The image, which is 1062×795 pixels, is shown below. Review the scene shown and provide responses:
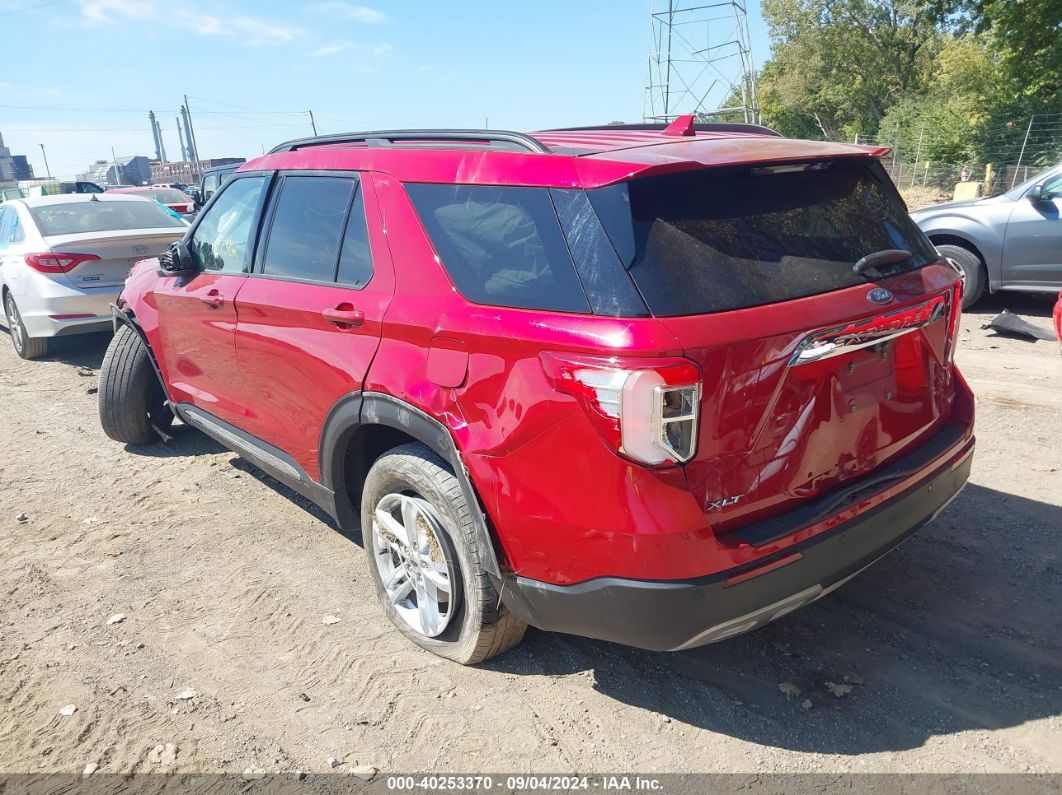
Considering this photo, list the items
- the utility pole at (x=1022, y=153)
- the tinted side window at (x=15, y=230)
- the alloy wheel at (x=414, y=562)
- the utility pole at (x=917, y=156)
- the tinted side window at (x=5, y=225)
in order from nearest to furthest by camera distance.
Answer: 1. the alloy wheel at (x=414, y=562)
2. the tinted side window at (x=15, y=230)
3. the tinted side window at (x=5, y=225)
4. the utility pole at (x=1022, y=153)
5. the utility pole at (x=917, y=156)

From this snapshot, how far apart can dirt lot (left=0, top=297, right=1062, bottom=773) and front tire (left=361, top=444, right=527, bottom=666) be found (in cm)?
15

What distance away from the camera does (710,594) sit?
2199 mm

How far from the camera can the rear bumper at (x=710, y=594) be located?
2.21 metres

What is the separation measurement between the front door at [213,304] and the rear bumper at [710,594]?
221 centimetres

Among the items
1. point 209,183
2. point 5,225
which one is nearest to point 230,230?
point 5,225

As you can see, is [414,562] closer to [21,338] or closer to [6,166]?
[21,338]

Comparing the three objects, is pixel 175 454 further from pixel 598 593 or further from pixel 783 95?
pixel 783 95

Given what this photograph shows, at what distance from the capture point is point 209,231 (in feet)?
14.2

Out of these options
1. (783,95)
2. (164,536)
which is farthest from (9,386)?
(783,95)

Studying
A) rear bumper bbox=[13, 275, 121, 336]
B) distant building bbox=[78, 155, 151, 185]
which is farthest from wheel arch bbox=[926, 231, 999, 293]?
distant building bbox=[78, 155, 151, 185]

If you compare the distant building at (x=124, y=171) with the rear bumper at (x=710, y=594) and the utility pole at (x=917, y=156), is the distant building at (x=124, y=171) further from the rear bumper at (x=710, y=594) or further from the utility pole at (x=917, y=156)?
the rear bumper at (x=710, y=594)

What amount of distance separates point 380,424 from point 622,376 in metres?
1.13

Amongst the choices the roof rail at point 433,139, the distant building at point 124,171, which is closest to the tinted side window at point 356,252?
the roof rail at point 433,139

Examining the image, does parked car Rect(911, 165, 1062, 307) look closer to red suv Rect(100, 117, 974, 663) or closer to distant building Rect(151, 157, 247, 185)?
red suv Rect(100, 117, 974, 663)
